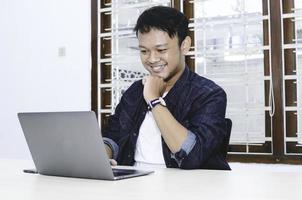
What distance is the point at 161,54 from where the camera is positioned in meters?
1.73

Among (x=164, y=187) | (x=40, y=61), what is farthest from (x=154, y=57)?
(x=40, y=61)

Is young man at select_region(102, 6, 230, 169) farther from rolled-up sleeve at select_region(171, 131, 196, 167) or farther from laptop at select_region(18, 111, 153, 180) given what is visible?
laptop at select_region(18, 111, 153, 180)

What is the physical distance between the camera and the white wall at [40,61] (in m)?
3.44

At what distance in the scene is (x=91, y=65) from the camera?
340 cm

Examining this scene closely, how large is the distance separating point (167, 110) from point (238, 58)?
59.5 inches

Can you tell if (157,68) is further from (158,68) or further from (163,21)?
(163,21)

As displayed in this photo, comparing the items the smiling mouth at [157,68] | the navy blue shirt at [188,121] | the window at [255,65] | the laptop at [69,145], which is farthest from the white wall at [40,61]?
the laptop at [69,145]

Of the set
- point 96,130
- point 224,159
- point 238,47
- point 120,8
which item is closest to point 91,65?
point 120,8

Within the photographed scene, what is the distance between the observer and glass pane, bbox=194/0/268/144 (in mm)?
2783

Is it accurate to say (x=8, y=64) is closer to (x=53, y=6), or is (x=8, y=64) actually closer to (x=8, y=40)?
(x=8, y=40)

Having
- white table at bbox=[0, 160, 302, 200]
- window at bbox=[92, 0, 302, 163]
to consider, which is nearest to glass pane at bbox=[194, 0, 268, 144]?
window at bbox=[92, 0, 302, 163]

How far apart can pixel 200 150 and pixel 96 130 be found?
0.49m

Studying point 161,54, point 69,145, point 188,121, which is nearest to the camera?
point 69,145

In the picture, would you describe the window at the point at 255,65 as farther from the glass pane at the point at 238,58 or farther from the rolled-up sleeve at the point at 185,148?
the rolled-up sleeve at the point at 185,148
